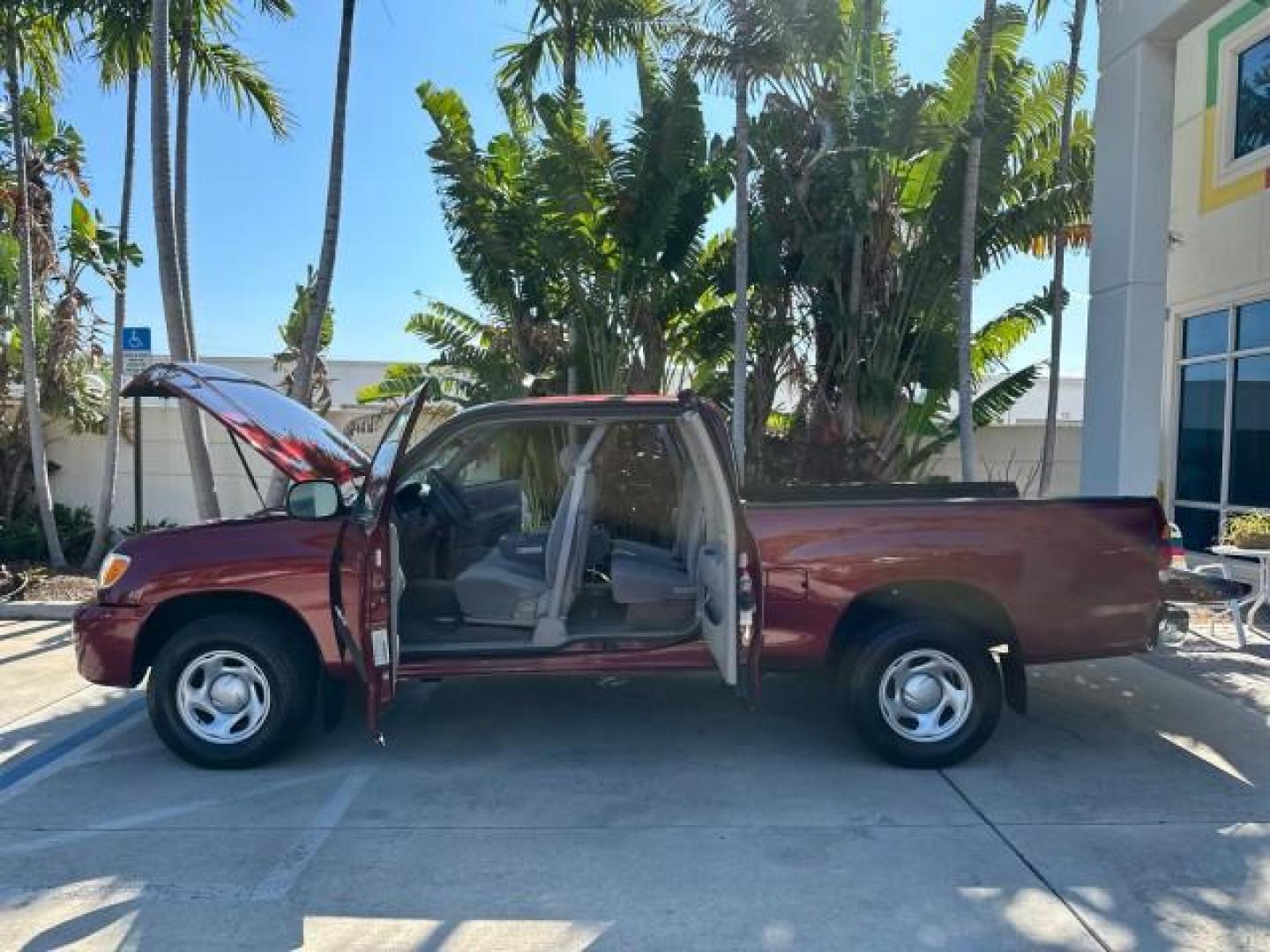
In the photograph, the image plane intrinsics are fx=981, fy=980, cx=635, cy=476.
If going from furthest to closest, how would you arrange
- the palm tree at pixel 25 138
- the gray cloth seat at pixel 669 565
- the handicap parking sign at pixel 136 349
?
the palm tree at pixel 25 138 < the handicap parking sign at pixel 136 349 < the gray cloth seat at pixel 669 565

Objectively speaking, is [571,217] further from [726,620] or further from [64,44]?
[726,620]

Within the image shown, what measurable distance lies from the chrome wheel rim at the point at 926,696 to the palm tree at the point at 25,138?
30.6ft

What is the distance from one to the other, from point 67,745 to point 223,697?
1240mm

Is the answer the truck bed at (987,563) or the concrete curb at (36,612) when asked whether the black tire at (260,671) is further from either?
the concrete curb at (36,612)

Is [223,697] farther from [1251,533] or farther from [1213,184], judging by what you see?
[1213,184]

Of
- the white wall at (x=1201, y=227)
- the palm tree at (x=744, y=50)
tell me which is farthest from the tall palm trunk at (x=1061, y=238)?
the palm tree at (x=744, y=50)

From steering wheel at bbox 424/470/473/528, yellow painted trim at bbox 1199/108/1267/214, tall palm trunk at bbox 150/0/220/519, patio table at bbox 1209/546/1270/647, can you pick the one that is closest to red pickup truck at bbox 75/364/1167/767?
steering wheel at bbox 424/470/473/528

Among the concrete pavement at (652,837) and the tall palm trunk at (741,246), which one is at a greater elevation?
the tall palm trunk at (741,246)

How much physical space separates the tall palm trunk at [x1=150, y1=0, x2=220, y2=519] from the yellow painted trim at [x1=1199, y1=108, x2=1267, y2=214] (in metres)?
11.0

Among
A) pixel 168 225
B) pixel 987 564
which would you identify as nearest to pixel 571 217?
pixel 168 225

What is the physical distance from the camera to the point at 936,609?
510 centimetres

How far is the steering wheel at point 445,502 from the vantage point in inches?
234

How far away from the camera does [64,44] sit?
34.9 ft

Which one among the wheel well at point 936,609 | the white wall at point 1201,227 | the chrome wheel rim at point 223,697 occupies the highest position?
the white wall at point 1201,227
